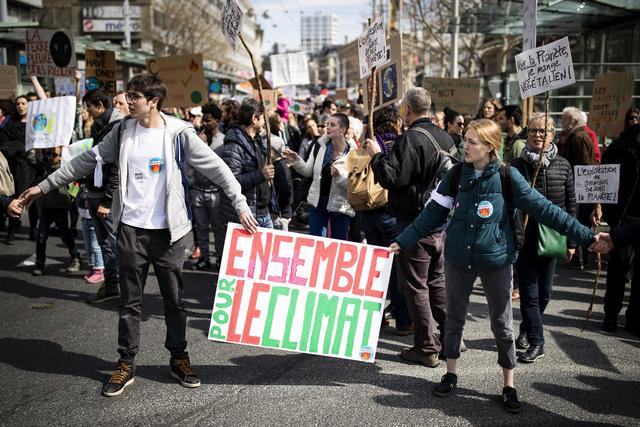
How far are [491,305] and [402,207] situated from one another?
1.11 m

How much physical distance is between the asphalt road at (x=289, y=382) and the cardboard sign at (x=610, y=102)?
4.12 meters

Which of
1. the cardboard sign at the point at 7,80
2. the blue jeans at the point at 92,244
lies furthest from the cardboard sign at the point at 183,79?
the blue jeans at the point at 92,244

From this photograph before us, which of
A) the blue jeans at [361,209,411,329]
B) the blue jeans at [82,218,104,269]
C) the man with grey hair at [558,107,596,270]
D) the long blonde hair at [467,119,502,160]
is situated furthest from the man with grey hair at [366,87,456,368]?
the blue jeans at [82,218,104,269]

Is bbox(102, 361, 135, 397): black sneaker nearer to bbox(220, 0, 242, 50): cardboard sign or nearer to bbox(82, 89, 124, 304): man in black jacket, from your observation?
bbox(82, 89, 124, 304): man in black jacket

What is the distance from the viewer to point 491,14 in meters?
15.2

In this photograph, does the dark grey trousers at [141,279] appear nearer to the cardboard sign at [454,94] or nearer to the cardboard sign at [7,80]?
the cardboard sign at [7,80]

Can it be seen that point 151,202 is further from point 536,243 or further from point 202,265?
point 202,265

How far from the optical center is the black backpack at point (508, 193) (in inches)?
168

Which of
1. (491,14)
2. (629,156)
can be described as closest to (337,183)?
(629,156)

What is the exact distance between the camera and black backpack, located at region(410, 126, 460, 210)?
4.93m

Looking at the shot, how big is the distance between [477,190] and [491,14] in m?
12.2

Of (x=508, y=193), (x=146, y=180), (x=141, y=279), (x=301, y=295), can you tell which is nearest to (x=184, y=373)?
(x=141, y=279)

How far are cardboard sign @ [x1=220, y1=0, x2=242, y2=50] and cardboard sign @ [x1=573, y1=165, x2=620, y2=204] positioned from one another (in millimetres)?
3492

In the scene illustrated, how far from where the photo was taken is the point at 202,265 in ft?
28.0
